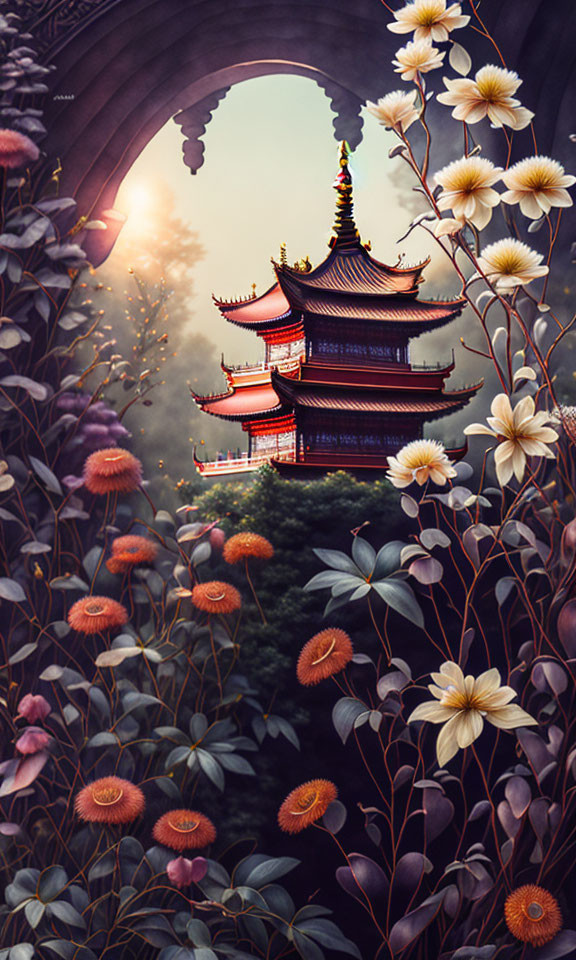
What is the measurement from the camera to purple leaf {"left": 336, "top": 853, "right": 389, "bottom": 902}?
5.27ft

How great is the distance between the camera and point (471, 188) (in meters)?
1.60

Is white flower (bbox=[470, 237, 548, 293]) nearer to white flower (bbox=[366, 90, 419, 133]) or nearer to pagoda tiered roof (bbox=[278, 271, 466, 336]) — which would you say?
pagoda tiered roof (bbox=[278, 271, 466, 336])

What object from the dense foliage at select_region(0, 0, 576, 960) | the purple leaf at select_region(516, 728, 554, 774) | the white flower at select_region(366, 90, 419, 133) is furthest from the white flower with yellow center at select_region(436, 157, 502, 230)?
the purple leaf at select_region(516, 728, 554, 774)

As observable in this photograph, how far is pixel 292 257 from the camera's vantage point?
200cm

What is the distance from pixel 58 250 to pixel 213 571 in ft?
2.88

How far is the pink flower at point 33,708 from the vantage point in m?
1.76

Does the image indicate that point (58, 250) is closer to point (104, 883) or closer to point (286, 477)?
point (286, 477)

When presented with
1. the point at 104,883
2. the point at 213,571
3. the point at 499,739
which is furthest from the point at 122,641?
the point at 499,739

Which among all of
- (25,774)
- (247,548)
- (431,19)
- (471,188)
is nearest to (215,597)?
(247,548)

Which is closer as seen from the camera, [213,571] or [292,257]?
[213,571]

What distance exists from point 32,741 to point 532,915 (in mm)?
1118

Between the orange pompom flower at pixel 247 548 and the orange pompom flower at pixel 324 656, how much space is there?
0.74 ft

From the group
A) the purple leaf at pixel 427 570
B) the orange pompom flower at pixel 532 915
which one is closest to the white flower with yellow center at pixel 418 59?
the purple leaf at pixel 427 570

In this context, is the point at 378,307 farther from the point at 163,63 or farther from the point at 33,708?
the point at 33,708
